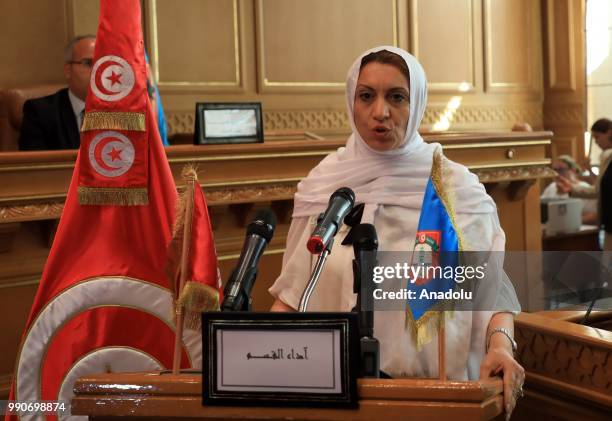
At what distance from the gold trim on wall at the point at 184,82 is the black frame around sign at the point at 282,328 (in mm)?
4969

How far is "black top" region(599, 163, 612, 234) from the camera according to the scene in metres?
5.46

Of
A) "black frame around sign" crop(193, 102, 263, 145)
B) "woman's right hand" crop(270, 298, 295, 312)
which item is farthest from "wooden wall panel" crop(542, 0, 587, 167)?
"woman's right hand" crop(270, 298, 295, 312)

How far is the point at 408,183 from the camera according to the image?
1.92 m

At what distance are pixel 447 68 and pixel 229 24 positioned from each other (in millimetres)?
2379

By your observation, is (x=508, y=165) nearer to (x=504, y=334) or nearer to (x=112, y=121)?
(x=112, y=121)

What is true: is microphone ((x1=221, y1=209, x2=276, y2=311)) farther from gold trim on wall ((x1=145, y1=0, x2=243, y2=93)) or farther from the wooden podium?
gold trim on wall ((x1=145, y1=0, x2=243, y2=93))

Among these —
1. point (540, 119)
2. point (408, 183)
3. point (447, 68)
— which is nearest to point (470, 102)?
point (447, 68)

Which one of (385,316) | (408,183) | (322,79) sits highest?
(322,79)

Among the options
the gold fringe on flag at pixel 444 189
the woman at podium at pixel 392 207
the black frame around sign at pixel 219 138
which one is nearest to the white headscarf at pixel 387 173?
the woman at podium at pixel 392 207

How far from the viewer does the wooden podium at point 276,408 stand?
1.24m

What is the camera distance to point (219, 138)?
12.0 feet

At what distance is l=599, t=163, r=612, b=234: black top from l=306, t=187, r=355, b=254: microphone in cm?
437

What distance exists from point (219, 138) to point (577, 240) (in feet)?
13.8

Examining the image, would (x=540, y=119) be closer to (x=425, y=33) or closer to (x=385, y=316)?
(x=425, y=33)
